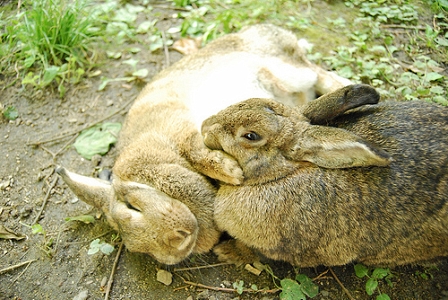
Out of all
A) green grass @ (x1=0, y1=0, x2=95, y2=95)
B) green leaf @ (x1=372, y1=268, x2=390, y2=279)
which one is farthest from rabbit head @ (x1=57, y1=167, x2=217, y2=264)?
green grass @ (x1=0, y1=0, x2=95, y2=95)

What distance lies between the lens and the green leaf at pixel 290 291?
9.62ft

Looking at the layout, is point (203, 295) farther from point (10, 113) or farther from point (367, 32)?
point (367, 32)

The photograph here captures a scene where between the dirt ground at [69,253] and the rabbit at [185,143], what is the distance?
12.6 inches

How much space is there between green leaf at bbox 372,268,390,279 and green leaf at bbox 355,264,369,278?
6 cm

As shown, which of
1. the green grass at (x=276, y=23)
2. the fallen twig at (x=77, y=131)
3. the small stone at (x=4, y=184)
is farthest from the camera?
the green grass at (x=276, y=23)

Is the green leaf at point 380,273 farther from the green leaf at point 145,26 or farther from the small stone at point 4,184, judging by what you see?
the green leaf at point 145,26

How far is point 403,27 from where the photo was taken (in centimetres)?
469

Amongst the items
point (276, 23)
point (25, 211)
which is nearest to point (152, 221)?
point (25, 211)

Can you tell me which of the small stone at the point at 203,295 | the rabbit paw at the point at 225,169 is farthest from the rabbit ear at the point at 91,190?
the small stone at the point at 203,295

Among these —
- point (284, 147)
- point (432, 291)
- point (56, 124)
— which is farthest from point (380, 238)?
point (56, 124)

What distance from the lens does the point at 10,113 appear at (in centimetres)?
433

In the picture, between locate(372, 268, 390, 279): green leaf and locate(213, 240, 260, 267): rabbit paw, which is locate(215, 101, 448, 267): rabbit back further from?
locate(213, 240, 260, 267): rabbit paw

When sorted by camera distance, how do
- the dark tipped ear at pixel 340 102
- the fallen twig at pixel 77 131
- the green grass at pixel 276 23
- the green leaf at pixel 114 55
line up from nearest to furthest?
the dark tipped ear at pixel 340 102 → the fallen twig at pixel 77 131 → the green grass at pixel 276 23 → the green leaf at pixel 114 55

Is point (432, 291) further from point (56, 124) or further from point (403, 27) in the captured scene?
point (56, 124)
